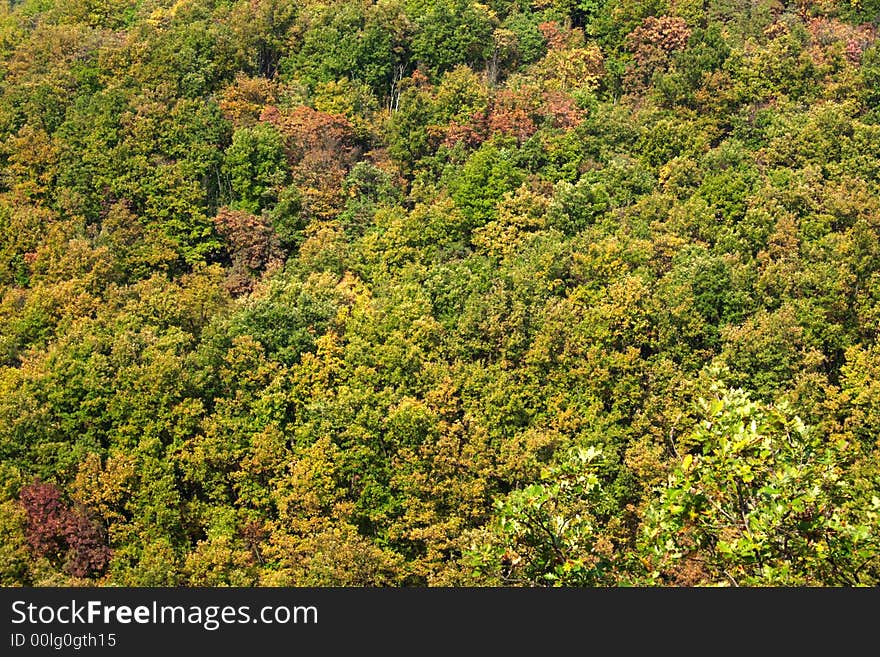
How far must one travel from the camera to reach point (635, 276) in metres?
71.8

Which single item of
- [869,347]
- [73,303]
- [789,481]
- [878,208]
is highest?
[789,481]

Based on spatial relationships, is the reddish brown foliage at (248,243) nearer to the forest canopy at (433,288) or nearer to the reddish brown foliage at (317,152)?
the forest canopy at (433,288)

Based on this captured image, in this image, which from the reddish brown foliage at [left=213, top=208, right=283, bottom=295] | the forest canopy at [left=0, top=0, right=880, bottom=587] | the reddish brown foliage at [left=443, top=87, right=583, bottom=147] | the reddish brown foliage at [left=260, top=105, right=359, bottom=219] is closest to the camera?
the forest canopy at [left=0, top=0, right=880, bottom=587]

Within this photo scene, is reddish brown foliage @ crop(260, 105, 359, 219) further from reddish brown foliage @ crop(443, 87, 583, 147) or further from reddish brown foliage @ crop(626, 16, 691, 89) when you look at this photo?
reddish brown foliage @ crop(626, 16, 691, 89)

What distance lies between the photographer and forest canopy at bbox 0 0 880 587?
176ft

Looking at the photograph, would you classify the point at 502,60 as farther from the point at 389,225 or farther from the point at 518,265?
the point at 518,265

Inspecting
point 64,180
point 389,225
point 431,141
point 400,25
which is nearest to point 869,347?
point 389,225

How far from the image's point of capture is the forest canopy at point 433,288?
53562 millimetres

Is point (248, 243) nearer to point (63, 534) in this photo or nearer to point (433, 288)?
point (433, 288)

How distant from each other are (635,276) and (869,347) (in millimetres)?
16148

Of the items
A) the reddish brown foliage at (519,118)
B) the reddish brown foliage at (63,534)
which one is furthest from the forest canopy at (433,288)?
the reddish brown foliage at (519,118)

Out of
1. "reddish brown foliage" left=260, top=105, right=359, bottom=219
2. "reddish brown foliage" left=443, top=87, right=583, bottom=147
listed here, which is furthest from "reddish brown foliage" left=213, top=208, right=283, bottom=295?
"reddish brown foliage" left=443, top=87, right=583, bottom=147

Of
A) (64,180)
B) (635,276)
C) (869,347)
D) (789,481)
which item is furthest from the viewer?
(64,180)

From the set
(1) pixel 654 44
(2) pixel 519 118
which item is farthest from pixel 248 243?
(1) pixel 654 44
